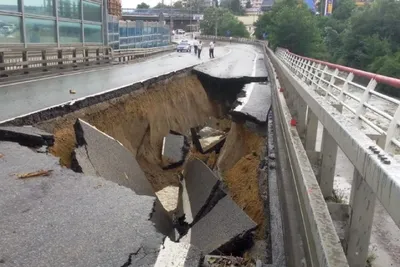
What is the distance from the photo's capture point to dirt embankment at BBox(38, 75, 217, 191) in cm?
867

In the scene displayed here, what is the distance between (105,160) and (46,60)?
41.9 feet

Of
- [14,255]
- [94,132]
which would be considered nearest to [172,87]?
[94,132]

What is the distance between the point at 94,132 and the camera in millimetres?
7855

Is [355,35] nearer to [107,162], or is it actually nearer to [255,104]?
[255,104]

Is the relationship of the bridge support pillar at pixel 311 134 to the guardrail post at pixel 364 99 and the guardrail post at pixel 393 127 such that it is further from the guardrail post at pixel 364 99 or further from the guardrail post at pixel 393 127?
the guardrail post at pixel 393 127

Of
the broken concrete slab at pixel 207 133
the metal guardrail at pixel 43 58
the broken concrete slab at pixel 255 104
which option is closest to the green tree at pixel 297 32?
the metal guardrail at pixel 43 58

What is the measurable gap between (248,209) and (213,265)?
3.30 m

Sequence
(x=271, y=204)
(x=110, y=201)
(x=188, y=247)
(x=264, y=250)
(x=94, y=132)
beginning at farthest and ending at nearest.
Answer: (x=94, y=132) → (x=271, y=204) → (x=264, y=250) → (x=110, y=201) → (x=188, y=247)

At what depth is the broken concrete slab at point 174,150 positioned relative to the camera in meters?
12.6

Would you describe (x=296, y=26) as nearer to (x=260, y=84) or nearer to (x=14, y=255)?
(x=260, y=84)

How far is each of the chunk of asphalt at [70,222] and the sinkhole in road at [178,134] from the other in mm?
1252

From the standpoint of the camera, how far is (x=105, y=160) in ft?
24.1

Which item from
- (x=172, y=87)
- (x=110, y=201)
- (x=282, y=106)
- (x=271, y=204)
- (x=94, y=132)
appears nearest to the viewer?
(x=110, y=201)

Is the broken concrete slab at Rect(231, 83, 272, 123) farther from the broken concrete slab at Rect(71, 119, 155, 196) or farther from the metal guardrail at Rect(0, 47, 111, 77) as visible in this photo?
the metal guardrail at Rect(0, 47, 111, 77)
